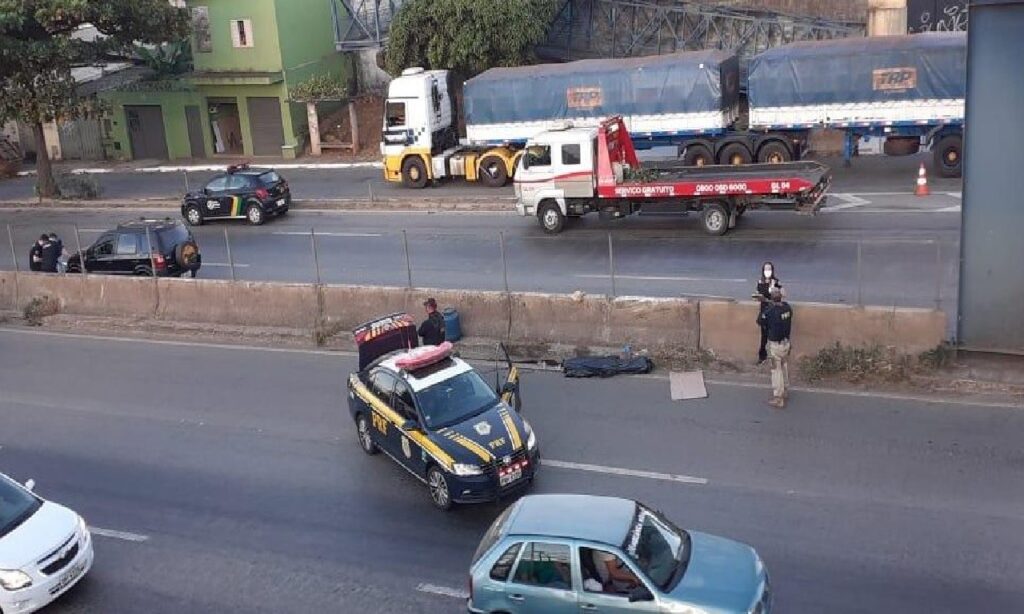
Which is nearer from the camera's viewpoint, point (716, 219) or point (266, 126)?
point (716, 219)

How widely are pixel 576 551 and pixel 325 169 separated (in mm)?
33323

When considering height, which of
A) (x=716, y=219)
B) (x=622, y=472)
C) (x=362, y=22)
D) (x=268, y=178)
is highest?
(x=362, y=22)

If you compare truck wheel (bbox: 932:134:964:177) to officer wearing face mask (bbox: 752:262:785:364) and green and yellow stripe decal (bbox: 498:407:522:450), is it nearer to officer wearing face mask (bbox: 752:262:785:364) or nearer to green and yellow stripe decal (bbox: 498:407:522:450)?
officer wearing face mask (bbox: 752:262:785:364)

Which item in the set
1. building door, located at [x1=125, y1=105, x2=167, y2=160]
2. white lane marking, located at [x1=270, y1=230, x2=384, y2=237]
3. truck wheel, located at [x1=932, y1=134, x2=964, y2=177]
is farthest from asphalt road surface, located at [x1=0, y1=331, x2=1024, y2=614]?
building door, located at [x1=125, y1=105, x2=167, y2=160]

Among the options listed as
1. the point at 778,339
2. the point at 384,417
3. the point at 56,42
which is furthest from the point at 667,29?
the point at 384,417

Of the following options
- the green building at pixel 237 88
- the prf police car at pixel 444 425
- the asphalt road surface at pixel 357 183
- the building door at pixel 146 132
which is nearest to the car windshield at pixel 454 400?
the prf police car at pixel 444 425

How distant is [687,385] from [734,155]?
1660cm

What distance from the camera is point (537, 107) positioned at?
34.1m

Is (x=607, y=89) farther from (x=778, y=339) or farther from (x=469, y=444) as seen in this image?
(x=469, y=444)

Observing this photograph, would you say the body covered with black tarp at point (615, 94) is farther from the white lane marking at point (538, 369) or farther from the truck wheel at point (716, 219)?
the white lane marking at point (538, 369)

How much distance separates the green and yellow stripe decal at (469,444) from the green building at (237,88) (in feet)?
110

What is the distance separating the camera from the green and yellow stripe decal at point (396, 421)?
1271 centimetres

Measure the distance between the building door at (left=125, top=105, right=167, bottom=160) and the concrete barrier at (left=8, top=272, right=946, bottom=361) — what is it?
82.4 feet

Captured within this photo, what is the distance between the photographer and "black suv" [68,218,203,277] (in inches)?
957
